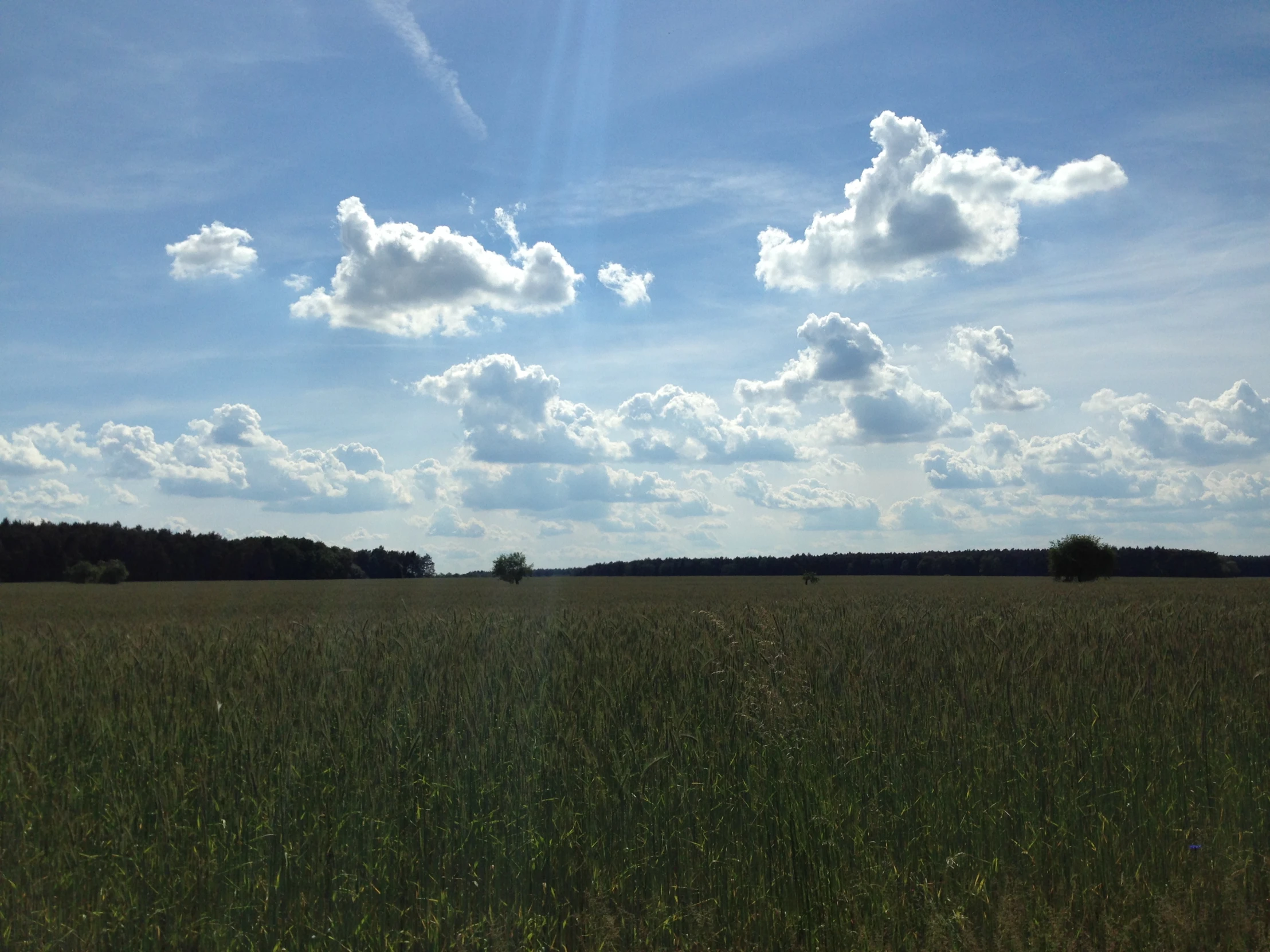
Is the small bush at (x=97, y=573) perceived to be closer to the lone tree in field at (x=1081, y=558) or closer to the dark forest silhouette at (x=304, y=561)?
the dark forest silhouette at (x=304, y=561)

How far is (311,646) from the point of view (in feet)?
24.2

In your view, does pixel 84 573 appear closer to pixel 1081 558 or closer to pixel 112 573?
pixel 112 573

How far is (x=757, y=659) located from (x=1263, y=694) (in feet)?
14.0

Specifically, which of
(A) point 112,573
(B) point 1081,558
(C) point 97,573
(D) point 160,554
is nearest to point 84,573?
(C) point 97,573

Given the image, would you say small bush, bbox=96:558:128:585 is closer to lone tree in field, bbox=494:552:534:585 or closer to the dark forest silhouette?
the dark forest silhouette

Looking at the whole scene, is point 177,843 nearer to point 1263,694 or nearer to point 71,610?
point 1263,694

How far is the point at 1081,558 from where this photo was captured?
5244 centimetres

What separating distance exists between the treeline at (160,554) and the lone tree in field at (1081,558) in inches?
2939

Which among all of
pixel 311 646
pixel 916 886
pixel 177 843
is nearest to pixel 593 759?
pixel 916 886

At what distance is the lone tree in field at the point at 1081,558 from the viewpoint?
5200 cm

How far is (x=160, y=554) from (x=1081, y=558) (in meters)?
84.2

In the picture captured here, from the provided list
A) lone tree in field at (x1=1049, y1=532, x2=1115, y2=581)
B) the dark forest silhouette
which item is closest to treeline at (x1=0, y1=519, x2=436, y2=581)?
the dark forest silhouette

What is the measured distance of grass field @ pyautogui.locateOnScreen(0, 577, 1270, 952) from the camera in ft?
14.2

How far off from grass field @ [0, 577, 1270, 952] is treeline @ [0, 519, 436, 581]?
288ft
